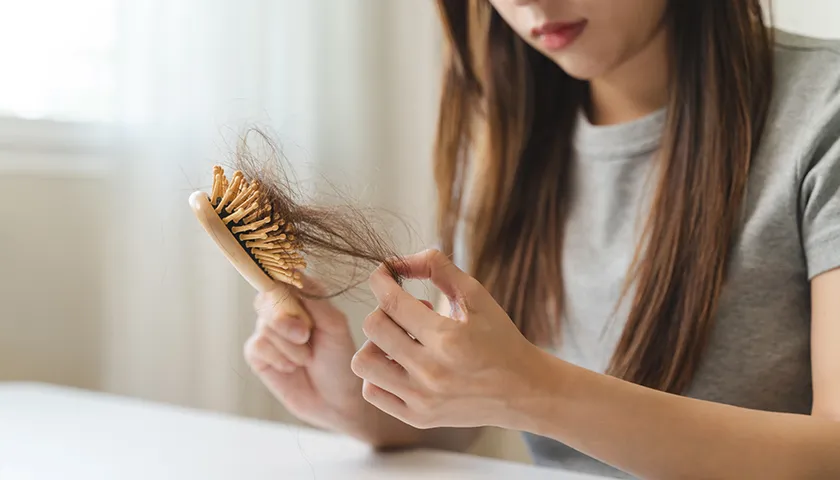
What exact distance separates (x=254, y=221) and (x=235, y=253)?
3cm

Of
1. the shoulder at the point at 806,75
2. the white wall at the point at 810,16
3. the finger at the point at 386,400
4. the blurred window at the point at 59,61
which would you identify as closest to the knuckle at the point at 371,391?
the finger at the point at 386,400

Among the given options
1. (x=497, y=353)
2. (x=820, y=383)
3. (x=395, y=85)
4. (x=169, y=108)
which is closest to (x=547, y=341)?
(x=820, y=383)

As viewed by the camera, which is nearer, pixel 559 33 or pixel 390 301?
pixel 390 301

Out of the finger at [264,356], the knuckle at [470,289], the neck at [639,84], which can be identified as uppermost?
the neck at [639,84]

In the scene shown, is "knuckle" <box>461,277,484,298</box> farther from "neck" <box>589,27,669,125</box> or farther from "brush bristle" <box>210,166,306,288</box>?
"neck" <box>589,27,669,125</box>

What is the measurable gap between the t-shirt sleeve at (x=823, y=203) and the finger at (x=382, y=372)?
0.34m

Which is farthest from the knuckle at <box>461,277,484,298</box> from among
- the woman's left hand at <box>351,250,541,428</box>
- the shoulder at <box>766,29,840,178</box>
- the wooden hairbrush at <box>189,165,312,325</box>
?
the shoulder at <box>766,29,840,178</box>

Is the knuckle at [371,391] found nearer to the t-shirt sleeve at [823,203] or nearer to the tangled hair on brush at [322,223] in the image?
the tangled hair on brush at [322,223]

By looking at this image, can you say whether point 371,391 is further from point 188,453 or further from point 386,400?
point 188,453

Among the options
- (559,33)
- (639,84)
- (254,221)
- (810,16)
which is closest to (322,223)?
(254,221)

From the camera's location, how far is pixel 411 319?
43 cm

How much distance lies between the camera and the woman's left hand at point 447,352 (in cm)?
42

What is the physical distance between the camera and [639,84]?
768 millimetres

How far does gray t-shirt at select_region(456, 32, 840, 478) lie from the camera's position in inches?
24.2
